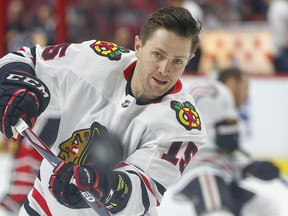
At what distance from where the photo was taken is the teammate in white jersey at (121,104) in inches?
79.0

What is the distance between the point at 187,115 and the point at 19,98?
465 mm

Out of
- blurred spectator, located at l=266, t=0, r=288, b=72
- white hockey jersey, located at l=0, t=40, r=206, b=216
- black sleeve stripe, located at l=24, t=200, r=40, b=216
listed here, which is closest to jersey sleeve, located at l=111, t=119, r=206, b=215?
white hockey jersey, located at l=0, t=40, r=206, b=216

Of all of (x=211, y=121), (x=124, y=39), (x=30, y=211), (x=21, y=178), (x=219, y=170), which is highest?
(x=30, y=211)

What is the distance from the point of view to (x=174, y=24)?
201 centimetres

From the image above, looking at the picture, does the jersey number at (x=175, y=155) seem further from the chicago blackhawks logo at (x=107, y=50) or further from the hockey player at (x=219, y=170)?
the hockey player at (x=219, y=170)

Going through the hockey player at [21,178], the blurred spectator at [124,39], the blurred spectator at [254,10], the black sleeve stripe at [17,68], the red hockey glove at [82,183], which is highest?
the black sleeve stripe at [17,68]

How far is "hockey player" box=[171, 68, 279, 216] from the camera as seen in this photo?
343 centimetres

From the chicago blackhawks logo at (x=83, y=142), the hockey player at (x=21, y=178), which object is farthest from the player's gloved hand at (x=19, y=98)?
the hockey player at (x=21, y=178)

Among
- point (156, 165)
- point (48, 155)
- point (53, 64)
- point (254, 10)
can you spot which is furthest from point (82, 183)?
point (254, 10)

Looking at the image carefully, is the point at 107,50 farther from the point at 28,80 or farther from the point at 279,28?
the point at 279,28

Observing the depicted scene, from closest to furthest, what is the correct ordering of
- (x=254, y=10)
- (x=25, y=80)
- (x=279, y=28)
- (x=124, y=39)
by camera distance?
(x=25, y=80)
(x=279, y=28)
(x=124, y=39)
(x=254, y=10)

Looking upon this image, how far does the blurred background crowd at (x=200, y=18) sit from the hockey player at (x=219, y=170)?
2.32 meters

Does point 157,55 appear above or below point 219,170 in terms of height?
above

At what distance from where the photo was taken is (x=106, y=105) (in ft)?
7.09
